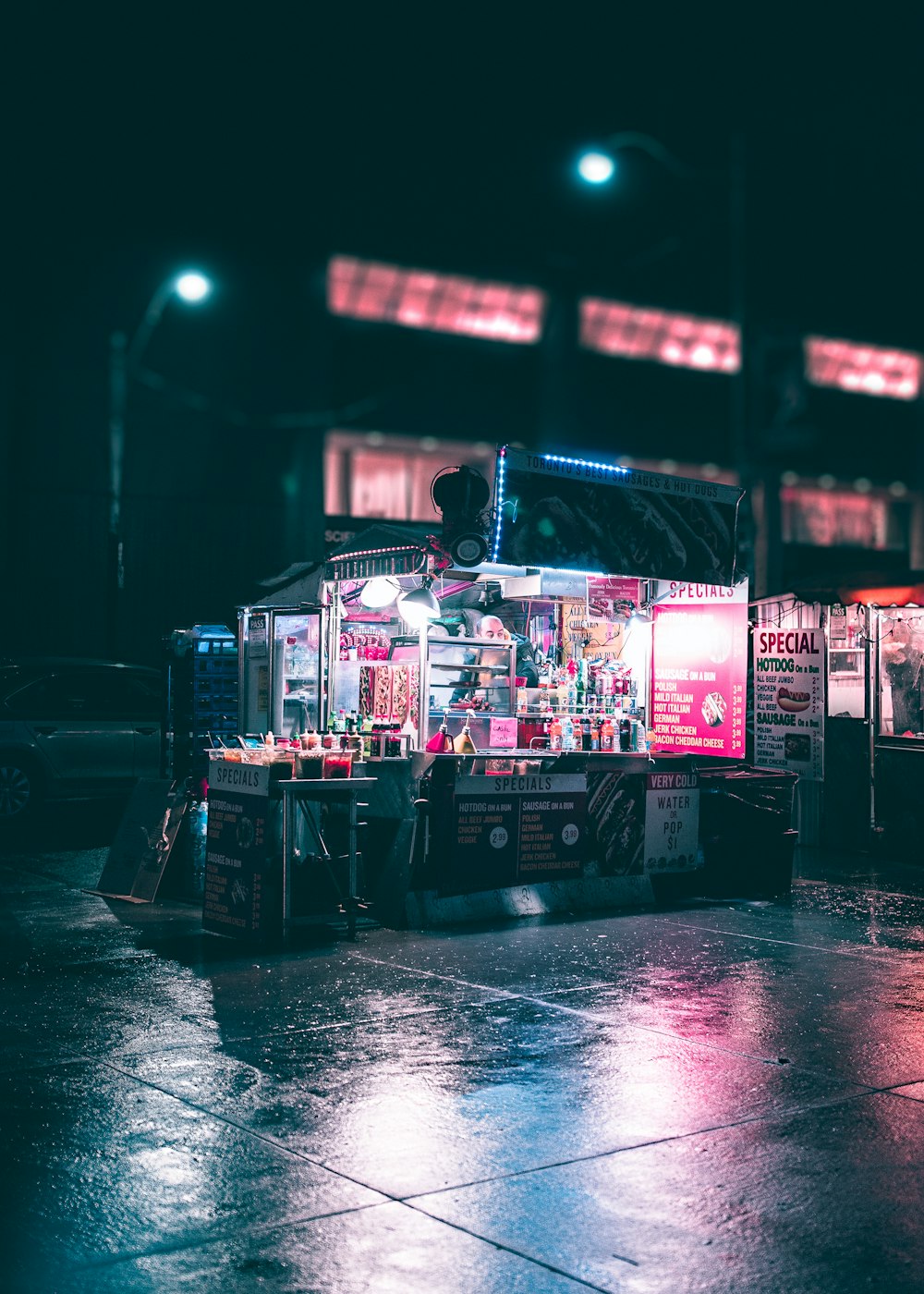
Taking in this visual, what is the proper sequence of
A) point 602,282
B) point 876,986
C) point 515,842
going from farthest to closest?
1. point 602,282
2. point 515,842
3. point 876,986

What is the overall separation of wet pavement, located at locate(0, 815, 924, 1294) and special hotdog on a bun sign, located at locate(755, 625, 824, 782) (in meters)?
4.85

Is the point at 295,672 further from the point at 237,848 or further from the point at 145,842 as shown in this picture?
the point at 237,848

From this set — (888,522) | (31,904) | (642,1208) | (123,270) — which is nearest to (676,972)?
(642,1208)

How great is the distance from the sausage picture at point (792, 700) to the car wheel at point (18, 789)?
28.3 ft

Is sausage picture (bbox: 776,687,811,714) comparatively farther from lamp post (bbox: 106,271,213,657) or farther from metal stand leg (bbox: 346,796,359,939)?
lamp post (bbox: 106,271,213,657)

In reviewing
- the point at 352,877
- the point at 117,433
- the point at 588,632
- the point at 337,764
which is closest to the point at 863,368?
the point at 117,433

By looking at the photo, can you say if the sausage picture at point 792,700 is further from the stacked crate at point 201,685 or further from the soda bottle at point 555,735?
the stacked crate at point 201,685

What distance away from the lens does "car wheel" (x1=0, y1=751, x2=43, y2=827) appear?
51.8ft

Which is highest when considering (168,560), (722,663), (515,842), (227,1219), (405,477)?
(405,477)

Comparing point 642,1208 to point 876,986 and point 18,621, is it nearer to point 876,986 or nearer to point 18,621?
point 876,986

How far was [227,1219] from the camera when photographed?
467cm

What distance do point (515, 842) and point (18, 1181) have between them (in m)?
5.96

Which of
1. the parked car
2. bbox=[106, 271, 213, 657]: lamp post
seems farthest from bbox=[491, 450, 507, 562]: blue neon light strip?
bbox=[106, 271, 213, 657]: lamp post

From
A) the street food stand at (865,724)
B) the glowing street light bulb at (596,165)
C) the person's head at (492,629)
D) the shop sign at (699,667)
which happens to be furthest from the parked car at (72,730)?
the glowing street light bulb at (596,165)
